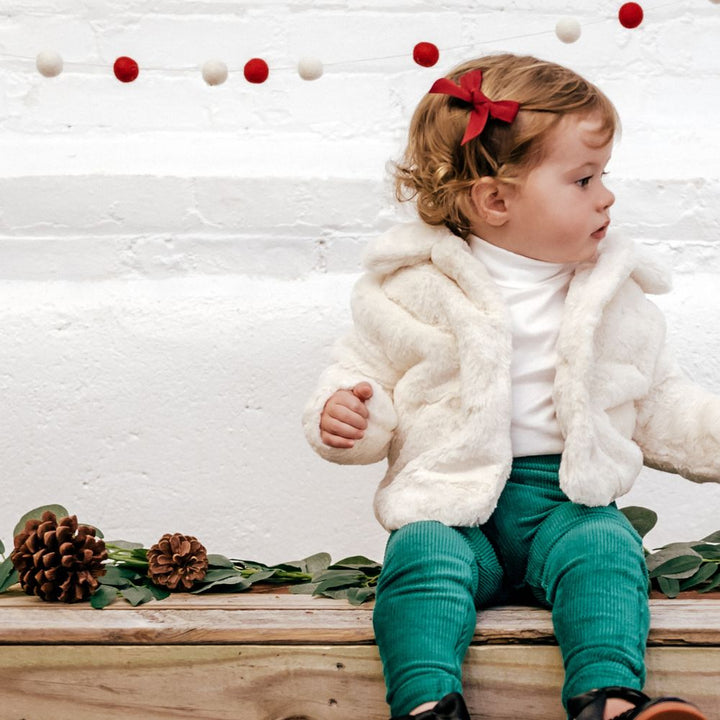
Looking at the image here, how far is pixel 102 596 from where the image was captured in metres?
1.19

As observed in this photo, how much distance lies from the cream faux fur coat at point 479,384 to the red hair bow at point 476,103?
0.13 metres

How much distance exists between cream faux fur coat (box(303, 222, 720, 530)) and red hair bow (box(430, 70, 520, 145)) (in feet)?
0.42

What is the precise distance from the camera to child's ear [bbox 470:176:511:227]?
3.95 feet

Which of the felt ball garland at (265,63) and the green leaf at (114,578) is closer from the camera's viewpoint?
the green leaf at (114,578)

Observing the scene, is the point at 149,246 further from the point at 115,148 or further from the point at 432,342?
the point at 432,342

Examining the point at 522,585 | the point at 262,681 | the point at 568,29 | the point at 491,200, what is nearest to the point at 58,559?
the point at 262,681

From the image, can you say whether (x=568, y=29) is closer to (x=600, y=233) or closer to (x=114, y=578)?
(x=600, y=233)

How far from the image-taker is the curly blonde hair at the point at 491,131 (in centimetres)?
117

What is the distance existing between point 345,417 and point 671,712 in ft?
1.44

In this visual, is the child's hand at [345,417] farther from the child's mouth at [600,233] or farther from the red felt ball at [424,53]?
the red felt ball at [424,53]

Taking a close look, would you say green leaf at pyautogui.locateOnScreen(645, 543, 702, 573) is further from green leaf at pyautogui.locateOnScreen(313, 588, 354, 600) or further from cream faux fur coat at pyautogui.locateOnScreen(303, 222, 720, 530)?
green leaf at pyautogui.locateOnScreen(313, 588, 354, 600)

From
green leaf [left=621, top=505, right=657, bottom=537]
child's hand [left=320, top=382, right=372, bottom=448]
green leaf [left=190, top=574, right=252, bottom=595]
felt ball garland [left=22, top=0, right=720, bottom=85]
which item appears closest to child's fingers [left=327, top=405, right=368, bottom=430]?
child's hand [left=320, top=382, right=372, bottom=448]

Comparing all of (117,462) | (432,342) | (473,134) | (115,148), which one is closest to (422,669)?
(432,342)

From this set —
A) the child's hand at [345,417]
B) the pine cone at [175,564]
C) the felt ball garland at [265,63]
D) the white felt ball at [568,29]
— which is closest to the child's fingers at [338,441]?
the child's hand at [345,417]
